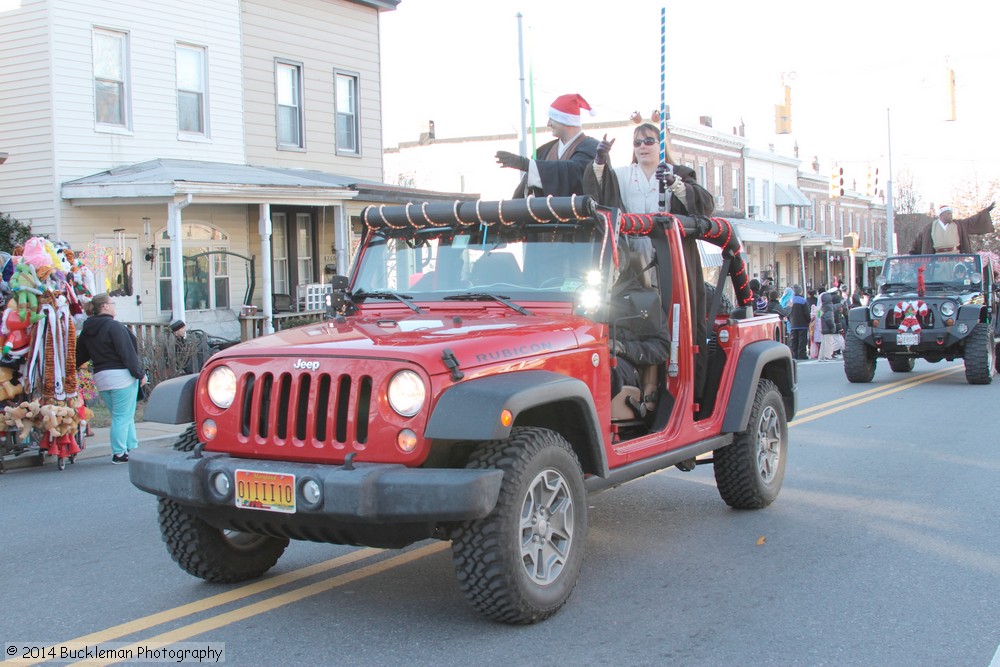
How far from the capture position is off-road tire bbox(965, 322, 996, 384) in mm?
15414

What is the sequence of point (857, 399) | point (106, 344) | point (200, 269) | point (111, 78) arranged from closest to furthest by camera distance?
1. point (106, 344)
2. point (857, 399)
3. point (111, 78)
4. point (200, 269)

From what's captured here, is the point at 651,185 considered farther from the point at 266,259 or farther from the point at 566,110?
the point at 266,259

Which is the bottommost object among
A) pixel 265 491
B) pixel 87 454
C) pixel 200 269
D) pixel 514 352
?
pixel 87 454

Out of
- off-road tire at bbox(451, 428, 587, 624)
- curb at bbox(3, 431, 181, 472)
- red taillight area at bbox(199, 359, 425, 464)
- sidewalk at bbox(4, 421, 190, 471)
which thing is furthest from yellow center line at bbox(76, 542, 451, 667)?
curb at bbox(3, 431, 181, 472)

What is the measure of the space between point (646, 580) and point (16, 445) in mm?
7073

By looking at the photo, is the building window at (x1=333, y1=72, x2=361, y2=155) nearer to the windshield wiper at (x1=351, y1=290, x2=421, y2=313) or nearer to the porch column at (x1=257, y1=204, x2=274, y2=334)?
the porch column at (x1=257, y1=204, x2=274, y2=334)

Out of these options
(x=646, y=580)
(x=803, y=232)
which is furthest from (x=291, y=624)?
(x=803, y=232)

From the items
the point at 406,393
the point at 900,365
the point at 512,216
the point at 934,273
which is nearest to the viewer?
the point at 406,393

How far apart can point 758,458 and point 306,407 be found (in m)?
3.68

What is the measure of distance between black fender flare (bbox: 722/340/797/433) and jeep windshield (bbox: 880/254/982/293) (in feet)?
34.1

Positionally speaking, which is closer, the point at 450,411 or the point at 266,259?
the point at 450,411

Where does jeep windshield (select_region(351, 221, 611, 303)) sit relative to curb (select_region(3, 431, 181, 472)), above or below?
above

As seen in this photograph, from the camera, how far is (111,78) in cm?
1762

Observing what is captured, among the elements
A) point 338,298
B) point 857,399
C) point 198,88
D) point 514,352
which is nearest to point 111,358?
point 338,298
